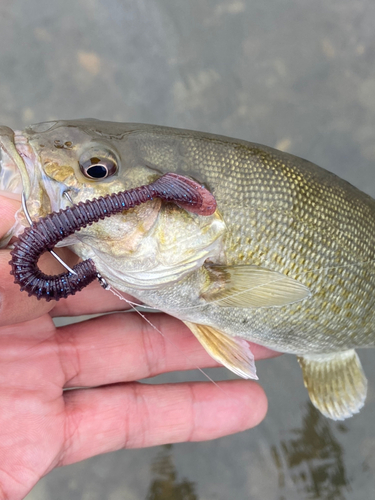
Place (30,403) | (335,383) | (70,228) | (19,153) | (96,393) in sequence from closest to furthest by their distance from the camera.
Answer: (70,228) → (19,153) → (30,403) → (96,393) → (335,383)

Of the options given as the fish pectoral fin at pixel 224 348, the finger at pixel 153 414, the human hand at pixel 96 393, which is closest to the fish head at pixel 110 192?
the human hand at pixel 96 393

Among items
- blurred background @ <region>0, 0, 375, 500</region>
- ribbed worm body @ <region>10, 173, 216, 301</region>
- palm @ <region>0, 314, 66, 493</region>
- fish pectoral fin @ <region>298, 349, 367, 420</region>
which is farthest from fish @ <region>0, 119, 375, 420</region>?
blurred background @ <region>0, 0, 375, 500</region>

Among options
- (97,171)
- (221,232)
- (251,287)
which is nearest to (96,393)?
(251,287)

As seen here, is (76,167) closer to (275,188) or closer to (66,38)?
(275,188)

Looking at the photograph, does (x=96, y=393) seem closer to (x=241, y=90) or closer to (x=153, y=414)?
(x=153, y=414)

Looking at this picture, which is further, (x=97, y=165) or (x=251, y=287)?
(x=251, y=287)

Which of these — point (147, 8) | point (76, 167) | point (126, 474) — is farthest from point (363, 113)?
point (126, 474)

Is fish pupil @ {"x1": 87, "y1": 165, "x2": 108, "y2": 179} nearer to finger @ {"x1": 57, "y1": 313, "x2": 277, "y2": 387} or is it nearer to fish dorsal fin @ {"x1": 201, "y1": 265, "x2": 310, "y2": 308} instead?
fish dorsal fin @ {"x1": 201, "y1": 265, "x2": 310, "y2": 308}

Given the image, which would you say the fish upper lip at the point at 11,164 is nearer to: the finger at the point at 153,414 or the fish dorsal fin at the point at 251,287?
the fish dorsal fin at the point at 251,287
